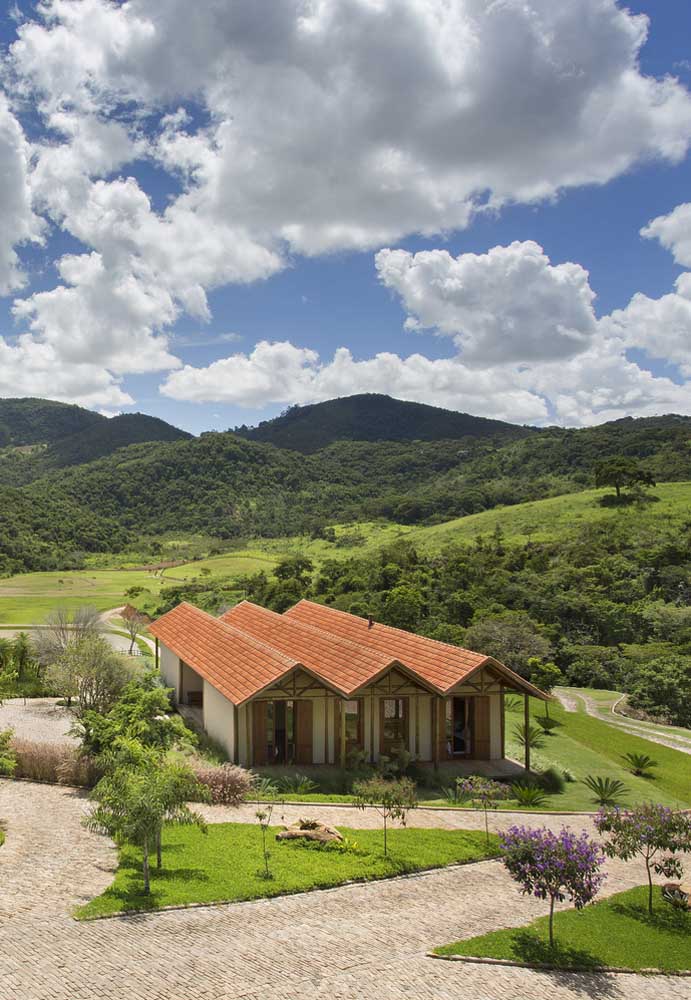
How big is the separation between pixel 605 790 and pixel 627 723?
587 inches

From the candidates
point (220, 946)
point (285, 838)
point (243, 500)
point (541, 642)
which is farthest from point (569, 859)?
point (243, 500)

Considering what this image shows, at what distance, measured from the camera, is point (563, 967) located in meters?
10.8

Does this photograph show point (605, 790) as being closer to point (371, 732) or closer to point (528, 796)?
point (528, 796)

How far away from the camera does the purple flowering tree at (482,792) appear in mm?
16875

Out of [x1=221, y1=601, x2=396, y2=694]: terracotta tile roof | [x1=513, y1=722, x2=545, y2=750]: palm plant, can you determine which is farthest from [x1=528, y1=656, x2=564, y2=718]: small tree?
[x1=221, y1=601, x2=396, y2=694]: terracotta tile roof

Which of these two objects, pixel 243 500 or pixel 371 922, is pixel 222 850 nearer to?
pixel 371 922

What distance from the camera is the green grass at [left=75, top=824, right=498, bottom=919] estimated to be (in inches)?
461

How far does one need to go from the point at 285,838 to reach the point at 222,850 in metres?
1.46

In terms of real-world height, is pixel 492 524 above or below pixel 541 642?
above

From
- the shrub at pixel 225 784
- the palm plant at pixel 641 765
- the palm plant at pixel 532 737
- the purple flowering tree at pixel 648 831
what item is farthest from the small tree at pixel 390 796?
the palm plant at pixel 641 765

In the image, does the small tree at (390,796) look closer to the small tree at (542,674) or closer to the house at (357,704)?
the house at (357,704)

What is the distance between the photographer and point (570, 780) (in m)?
21.8

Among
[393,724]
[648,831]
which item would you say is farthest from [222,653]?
[648,831]

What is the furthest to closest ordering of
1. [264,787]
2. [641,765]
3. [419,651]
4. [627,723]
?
[627,723] < [419,651] < [641,765] < [264,787]
